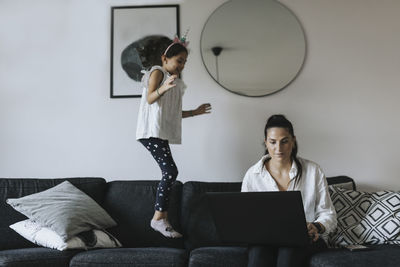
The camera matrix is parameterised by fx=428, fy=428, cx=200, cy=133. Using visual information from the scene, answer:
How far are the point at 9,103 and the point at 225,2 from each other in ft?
5.60

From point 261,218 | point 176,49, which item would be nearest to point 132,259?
point 261,218

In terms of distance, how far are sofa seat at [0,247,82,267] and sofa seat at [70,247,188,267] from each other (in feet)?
0.19

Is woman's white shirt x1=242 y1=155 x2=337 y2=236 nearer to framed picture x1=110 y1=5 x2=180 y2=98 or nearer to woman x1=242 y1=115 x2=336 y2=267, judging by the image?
woman x1=242 y1=115 x2=336 y2=267

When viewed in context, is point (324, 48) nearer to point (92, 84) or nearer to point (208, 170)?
point (208, 170)

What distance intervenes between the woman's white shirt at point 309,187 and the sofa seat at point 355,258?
0.19 m

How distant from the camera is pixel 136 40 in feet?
9.97

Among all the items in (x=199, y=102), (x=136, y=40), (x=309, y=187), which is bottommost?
(x=309, y=187)

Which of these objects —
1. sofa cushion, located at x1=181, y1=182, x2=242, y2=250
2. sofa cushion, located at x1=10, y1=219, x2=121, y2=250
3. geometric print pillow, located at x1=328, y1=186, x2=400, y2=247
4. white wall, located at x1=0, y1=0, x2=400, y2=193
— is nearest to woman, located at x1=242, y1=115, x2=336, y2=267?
geometric print pillow, located at x1=328, y1=186, x2=400, y2=247

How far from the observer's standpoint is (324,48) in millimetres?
3000

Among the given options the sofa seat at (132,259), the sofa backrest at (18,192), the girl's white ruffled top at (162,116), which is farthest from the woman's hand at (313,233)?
the sofa backrest at (18,192)

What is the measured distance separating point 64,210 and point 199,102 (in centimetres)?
118

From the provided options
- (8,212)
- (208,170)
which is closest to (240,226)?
(208,170)

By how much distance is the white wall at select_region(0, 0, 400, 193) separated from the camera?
2951mm

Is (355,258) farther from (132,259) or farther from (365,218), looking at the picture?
(132,259)
